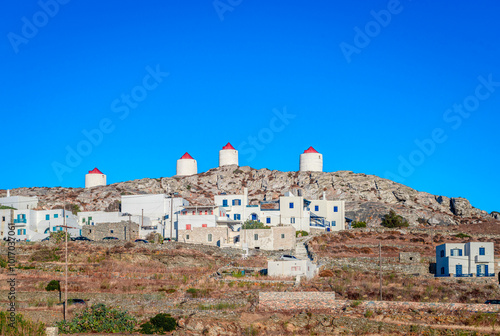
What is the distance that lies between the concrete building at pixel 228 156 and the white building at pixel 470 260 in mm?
72063

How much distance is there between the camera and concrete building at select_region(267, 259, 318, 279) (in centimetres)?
5247

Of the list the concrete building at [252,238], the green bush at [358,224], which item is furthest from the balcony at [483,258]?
the green bush at [358,224]

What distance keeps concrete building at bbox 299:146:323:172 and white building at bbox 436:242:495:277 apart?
213ft

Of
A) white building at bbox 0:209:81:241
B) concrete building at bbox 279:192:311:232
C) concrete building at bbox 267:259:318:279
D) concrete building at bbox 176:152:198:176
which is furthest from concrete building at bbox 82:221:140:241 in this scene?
concrete building at bbox 176:152:198:176

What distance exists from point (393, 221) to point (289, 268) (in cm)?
3749

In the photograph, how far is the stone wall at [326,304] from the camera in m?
42.0

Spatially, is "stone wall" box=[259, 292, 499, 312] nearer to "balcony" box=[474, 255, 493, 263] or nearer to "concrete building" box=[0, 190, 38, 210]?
"balcony" box=[474, 255, 493, 263]

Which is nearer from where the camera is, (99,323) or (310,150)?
(99,323)

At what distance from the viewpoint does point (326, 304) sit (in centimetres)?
4331

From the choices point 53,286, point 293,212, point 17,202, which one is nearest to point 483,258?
point 293,212

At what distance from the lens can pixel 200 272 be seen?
183 feet

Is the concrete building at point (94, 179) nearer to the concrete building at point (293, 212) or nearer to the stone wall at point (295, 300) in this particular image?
the concrete building at point (293, 212)

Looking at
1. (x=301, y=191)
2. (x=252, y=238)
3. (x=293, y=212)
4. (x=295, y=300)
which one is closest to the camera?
(x=295, y=300)

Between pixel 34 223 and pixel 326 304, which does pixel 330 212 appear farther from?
pixel 326 304
